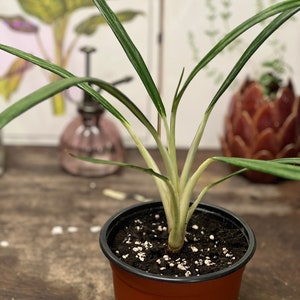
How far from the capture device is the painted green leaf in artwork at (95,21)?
1.19m

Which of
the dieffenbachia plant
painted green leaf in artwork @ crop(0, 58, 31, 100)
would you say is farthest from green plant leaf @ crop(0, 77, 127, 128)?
painted green leaf in artwork @ crop(0, 58, 31, 100)

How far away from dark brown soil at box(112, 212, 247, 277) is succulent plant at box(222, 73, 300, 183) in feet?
1.17

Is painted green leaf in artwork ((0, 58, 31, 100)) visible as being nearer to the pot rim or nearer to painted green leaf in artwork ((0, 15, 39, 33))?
painted green leaf in artwork ((0, 15, 39, 33))

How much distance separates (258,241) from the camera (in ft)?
3.11

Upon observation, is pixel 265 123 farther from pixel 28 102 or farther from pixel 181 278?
pixel 28 102

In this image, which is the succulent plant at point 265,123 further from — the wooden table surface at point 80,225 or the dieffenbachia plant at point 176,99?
the dieffenbachia plant at point 176,99

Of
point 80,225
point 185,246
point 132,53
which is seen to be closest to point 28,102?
point 132,53

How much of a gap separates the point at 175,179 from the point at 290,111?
0.49 m

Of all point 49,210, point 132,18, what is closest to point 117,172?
point 49,210

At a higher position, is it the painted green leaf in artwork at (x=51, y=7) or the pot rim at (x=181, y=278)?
the painted green leaf in artwork at (x=51, y=7)

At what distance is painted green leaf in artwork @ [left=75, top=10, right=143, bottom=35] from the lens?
1188mm

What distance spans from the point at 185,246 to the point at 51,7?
0.65 meters

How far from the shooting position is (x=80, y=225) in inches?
38.8

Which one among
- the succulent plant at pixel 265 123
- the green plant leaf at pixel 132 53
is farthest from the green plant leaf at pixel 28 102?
the succulent plant at pixel 265 123
